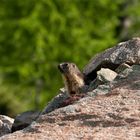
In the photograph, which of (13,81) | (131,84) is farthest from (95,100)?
(13,81)

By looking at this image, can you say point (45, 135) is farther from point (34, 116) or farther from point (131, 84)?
point (34, 116)

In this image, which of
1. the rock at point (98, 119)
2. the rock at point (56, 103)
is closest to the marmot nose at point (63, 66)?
the rock at point (56, 103)

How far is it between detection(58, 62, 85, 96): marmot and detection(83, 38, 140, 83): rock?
0.17 m

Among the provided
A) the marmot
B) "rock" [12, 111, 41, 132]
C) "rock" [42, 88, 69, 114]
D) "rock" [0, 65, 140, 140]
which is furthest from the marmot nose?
"rock" [0, 65, 140, 140]

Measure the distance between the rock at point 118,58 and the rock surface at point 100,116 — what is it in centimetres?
34

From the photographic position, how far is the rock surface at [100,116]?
879 cm

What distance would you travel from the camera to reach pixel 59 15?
30.9 m

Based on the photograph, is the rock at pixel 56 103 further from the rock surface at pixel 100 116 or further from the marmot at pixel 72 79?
the rock surface at pixel 100 116

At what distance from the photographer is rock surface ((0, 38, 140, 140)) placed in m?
8.79

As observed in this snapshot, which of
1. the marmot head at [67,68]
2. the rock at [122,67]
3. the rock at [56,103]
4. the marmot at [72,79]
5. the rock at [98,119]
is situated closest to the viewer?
the rock at [98,119]

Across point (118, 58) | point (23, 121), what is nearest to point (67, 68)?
point (118, 58)

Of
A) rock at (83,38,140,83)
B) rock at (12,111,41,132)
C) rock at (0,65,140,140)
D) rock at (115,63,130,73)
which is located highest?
rock at (83,38,140,83)

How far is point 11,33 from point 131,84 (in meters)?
22.0

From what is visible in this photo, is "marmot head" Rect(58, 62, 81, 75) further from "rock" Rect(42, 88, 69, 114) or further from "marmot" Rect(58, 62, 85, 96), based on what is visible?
"rock" Rect(42, 88, 69, 114)
